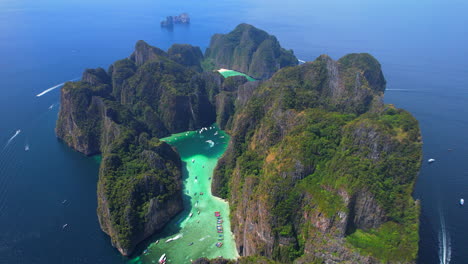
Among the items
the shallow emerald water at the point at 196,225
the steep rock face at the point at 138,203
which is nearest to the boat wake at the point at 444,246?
the shallow emerald water at the point at 196,225

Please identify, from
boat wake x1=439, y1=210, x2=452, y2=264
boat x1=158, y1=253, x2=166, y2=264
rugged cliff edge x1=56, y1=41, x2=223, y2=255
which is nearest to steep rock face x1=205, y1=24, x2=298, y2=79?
rugged cliff edge x1=56, y1=41, x2=223, y2=255

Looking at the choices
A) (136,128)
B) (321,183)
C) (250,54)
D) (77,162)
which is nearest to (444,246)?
(321,183)

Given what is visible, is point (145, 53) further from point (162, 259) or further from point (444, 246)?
point (444, 246)

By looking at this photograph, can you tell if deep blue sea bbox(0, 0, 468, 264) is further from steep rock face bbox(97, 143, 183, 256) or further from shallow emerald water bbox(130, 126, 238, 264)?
shallow emerald water bbox(130, 126, 238, 264)

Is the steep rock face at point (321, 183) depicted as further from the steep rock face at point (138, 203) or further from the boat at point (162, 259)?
the boat at point (162, 259)

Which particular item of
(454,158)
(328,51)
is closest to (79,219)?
(454,158)

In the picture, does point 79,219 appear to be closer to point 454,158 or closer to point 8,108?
point 8,108
